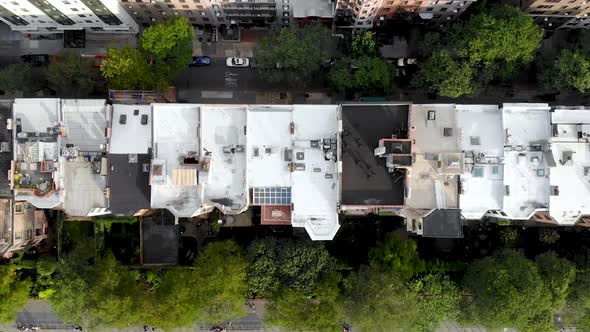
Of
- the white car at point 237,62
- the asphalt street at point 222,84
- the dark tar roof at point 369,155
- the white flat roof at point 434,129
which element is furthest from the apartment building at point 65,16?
the white flat roof at point 434,129

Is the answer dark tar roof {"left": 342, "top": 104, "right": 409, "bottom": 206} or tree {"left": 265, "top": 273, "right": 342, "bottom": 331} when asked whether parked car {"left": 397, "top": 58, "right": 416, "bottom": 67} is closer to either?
dark tar roof {"left": 342, "top": 104, "right": 409, "bottom": 206}

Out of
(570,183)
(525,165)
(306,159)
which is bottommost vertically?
(570,183)

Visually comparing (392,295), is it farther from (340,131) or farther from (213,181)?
(213,181)

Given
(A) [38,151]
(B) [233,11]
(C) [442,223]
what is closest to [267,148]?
(B) [233,11]

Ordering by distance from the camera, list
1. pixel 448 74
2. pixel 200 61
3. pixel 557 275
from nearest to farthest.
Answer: pixel 557 275 → pixel 448 74 → pixel 200 61

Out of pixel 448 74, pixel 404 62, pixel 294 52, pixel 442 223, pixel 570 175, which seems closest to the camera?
pixel 442 223

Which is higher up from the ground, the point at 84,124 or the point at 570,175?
the point at 84,124

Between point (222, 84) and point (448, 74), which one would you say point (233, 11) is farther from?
point (448, 74)
